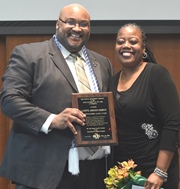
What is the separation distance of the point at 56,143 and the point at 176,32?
1932 mm

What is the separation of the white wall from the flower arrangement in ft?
5.78

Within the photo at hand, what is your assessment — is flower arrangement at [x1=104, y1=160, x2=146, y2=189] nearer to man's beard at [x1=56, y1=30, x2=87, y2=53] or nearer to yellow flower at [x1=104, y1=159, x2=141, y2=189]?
yellow flower at [x1=104, y1=159, x2=141, y2=189]

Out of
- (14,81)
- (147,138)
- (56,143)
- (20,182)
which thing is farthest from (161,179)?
(14,81)

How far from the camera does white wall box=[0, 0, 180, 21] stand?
11.9ft

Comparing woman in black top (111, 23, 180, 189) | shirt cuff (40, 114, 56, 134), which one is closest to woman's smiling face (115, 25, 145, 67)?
woman in black top (111, 23, 180, 189)

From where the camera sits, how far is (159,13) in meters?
3.64

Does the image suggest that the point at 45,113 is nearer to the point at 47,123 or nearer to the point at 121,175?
the point at 47,123

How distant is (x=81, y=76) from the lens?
2297mm

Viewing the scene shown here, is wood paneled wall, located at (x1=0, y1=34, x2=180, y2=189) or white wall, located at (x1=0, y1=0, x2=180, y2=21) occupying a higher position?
white wall, located at (x1=0, y1=0, x2=180, y2=21)

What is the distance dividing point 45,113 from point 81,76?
301 millimetres

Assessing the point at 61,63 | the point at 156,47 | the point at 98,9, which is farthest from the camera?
the point at 156,47

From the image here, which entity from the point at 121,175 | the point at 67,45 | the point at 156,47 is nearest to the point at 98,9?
the point at 156,47

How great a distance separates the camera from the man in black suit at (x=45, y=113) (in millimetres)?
2148

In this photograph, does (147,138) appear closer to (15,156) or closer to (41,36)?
(15,156)
